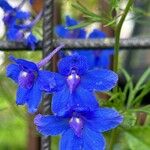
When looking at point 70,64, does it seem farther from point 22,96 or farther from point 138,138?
point 138,138

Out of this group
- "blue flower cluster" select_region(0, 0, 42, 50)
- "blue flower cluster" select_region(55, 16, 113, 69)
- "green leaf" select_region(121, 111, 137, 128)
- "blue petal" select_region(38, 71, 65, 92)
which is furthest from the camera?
"blue flower cluster" select_region(55, 16, 113, 69)

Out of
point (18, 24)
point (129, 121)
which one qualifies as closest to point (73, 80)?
point (129, 121)

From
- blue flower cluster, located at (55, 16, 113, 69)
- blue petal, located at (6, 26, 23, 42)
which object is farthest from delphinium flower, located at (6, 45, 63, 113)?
blue flower cluster, located at (55, 16, 113, 69)

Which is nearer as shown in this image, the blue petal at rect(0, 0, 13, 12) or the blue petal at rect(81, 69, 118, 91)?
the blue petal at rect(81, 69, 118, 91)

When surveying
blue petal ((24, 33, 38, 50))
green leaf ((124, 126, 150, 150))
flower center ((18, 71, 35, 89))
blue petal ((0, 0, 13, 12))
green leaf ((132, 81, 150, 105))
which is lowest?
green leaf ((124, 126, 150, 150))

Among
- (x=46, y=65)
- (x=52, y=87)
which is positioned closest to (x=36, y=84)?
(x=52, y=87)

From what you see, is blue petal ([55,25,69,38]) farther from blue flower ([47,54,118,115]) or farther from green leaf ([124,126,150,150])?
blue flower ([47,54,118,115])

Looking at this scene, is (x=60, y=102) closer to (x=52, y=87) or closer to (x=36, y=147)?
(x=52, y=87)

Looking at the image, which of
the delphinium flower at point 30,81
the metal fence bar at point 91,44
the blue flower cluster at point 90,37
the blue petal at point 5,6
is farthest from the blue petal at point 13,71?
the blue flower cluster at point 90,37
